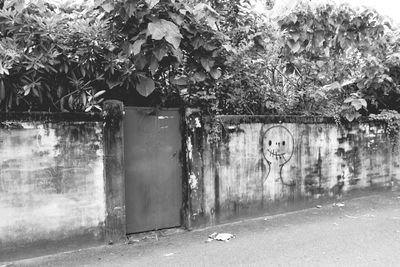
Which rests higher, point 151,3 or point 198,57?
point 151,3

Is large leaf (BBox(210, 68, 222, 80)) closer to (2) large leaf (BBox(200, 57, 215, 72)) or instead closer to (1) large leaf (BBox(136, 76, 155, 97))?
(2) large leaf (BBox(200, 57, 215, 72))

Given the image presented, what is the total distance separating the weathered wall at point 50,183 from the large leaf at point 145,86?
2.36 feet

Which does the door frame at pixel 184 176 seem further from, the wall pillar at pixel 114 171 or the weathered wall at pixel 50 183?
the weathered wall at pixel 50 183

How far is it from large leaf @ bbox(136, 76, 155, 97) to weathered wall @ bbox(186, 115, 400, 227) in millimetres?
791

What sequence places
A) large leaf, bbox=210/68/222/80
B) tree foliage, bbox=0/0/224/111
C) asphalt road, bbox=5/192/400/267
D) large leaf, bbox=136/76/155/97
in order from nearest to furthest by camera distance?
asphalt road, bbox=5/192/400/267
tree foliage, bbox=0/0/224/111
large leaf, bbox=136/76/155/97
large leaf, bbox=210/68/222/80

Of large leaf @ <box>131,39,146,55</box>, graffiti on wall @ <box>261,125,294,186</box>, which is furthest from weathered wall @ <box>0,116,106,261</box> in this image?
graffiti on wall @ <box>261,125,294,186</box>

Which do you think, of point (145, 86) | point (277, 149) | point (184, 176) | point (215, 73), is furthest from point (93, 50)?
point (277, 149)

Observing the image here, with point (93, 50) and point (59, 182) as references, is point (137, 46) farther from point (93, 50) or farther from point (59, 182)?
point (59, 182)

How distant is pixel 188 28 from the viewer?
481 cm

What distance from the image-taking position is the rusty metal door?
4930 millimetres

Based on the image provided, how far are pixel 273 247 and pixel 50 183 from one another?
291cm

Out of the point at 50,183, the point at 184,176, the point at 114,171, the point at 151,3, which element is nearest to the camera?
the point at 50,183

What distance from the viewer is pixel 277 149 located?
19.6ft

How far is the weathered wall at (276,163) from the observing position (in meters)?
5.30
